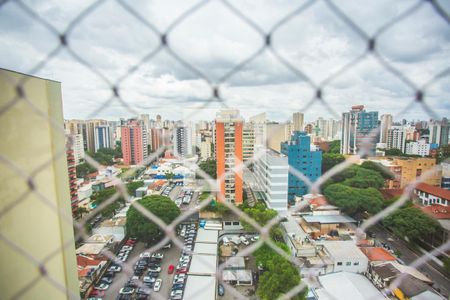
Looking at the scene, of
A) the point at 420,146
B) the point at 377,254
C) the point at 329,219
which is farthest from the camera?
the point at 329,219

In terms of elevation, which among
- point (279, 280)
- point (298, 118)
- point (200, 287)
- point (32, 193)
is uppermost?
point (298, 118)

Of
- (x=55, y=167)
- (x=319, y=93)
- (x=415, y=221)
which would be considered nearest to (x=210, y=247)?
(x=415, y=221)

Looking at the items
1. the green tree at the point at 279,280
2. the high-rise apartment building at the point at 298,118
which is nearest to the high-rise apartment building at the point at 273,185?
the green tree at the point at 279,280

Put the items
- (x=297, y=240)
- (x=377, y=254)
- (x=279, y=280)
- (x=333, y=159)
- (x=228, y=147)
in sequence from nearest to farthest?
(x=228, y=147), (x=333, y=159), (x=279, y=280), (x=377, y=254), (x=297, y=240)

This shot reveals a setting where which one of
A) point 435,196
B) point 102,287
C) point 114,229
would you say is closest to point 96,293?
point 102,287

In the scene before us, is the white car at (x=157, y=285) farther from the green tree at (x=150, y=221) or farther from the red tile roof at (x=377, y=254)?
the red tile roof at (x=377, y=254)

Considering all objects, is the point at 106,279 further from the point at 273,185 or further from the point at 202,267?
the point at 273,185

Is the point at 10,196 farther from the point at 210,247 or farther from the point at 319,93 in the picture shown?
the point at 210,247

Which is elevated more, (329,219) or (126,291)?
(329,219)
